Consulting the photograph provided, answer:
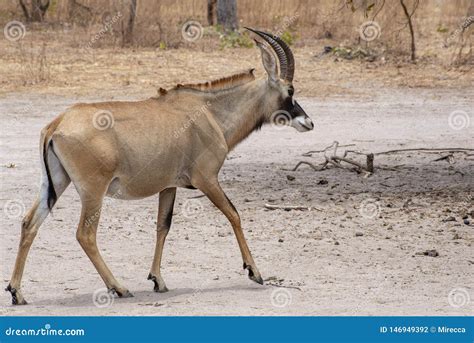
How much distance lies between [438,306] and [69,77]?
12.3m

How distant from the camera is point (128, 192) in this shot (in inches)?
329

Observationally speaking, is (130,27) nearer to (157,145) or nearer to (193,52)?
(193,52)

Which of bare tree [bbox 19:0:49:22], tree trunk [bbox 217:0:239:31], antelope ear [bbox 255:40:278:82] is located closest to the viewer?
antelope ear [bbox 255:40:278:82]

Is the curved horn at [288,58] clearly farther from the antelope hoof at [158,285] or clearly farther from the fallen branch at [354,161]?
the fallen branch at [354,161]

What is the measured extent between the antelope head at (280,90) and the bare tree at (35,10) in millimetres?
17235

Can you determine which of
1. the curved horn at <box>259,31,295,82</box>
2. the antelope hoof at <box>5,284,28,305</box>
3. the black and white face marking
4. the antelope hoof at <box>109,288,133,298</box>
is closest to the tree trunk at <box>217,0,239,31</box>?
the curved horn at <box>259,31,295,82</box>

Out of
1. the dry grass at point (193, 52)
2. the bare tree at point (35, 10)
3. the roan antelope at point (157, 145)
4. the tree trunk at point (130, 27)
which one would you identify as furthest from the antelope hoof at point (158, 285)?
the bare tree at point (35, 10)

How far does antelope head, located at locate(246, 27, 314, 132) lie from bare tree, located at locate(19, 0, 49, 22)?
17.2 meters

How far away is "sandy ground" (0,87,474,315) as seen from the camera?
8289 mm

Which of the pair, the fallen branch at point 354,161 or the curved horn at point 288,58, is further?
the fallen branch at point 354,161

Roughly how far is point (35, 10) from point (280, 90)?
57.5 feet

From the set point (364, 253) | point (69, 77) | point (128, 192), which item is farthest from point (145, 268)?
point (69, 77)

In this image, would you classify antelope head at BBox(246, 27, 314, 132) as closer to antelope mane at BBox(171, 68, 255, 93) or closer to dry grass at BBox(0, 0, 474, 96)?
antelope mane at BBox(171, 68, 255, 93)

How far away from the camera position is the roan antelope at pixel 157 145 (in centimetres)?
805
